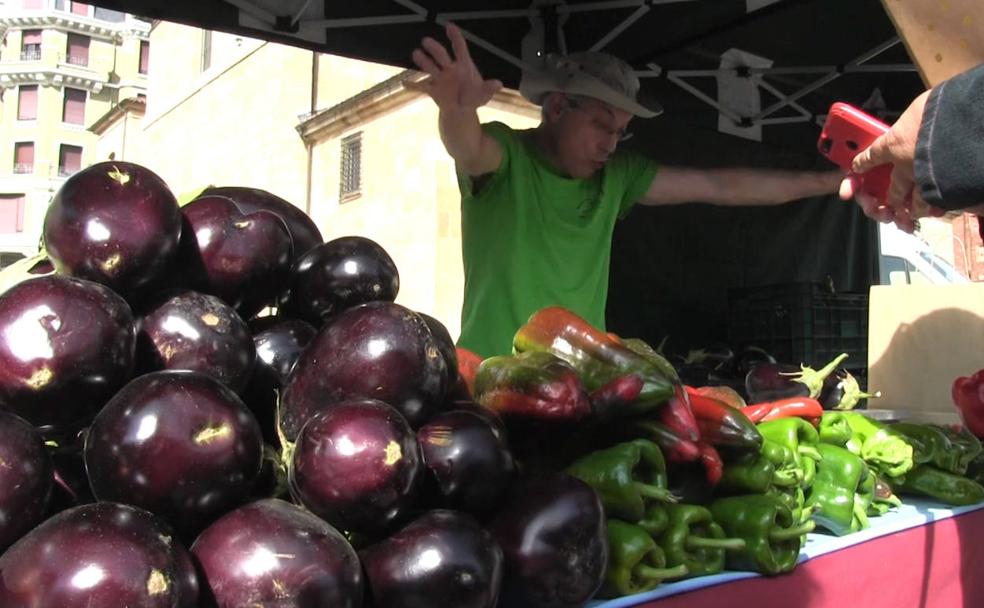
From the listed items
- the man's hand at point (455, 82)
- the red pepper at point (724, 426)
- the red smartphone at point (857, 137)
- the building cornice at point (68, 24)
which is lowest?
the red pepper at point (724, 426)

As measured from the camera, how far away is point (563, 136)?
10.2 ft

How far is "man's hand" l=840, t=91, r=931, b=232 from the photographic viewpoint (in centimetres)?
143

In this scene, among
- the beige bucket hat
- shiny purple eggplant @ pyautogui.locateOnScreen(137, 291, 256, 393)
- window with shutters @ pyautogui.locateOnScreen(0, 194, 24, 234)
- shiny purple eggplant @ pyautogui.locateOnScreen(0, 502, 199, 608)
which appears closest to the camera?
shiny purple eggplant @ pyautogui.locateOnScreen(0, 502, 199, 608)

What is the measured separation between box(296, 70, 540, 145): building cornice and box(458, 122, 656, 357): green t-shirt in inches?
242

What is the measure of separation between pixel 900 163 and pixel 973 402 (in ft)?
4.92

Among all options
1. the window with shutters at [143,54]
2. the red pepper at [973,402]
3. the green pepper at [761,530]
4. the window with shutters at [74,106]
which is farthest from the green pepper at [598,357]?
the window with shutters at [143,54]

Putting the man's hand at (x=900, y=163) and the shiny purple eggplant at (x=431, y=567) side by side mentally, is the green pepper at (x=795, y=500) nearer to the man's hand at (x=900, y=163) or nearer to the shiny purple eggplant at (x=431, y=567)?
the man's hand at (x=900, y=163)

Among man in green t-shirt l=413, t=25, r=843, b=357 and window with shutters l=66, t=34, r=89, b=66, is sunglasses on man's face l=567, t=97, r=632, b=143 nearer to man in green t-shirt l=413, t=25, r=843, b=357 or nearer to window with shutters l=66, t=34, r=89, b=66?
man in green t-shirt l=413, t=25, r=843, b=357

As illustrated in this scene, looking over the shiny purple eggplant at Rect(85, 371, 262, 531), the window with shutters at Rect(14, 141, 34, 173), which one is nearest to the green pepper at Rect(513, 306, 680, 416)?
the shiny purple eggplant at Rect(85, 371, 262, 531)

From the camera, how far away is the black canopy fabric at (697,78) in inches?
137

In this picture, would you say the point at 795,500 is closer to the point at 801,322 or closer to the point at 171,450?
the point at 171,450

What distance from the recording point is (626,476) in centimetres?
133

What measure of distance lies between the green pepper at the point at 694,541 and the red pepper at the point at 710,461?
8 cm

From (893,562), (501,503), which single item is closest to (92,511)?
(501,503)
